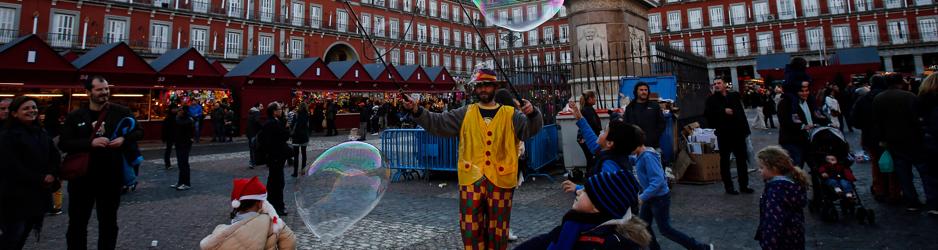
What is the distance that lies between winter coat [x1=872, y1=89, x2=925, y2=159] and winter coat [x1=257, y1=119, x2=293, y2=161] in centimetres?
677

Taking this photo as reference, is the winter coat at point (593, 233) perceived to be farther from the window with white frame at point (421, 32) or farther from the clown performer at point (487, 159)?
the window with white frame at point (421, 32)

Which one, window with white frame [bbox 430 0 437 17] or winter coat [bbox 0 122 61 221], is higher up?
window with white frame [bbox 430 0 437 17]

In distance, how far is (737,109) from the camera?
5422 mm

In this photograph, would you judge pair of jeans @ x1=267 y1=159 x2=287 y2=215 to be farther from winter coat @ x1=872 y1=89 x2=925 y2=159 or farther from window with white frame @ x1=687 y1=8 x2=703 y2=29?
window with white frame @ x1=687 y1=8 x2=703 y2=29

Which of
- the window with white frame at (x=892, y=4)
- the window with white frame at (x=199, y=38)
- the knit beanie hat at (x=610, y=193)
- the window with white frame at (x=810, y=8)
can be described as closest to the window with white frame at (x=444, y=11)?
the window with white frame at (x=199, y=38)

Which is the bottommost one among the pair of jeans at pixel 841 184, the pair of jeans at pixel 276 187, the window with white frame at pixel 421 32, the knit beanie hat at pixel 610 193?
the pair of jeans at pixel 276 187

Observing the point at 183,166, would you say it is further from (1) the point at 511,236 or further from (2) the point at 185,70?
(2) the point at 185,70

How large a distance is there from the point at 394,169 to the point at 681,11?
39.4 m

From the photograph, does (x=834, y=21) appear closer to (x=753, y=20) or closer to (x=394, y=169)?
(x=753, y=20)

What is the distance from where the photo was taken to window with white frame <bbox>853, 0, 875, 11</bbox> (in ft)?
109

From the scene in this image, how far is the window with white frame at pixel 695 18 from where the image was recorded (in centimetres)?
3891

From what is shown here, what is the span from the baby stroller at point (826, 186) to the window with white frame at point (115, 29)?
32.7 metres

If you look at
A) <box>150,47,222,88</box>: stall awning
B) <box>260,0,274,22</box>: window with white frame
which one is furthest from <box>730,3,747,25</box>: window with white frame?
<box>150,47,222,88</box>: stall awning

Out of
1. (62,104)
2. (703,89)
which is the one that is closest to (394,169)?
(703,89)
